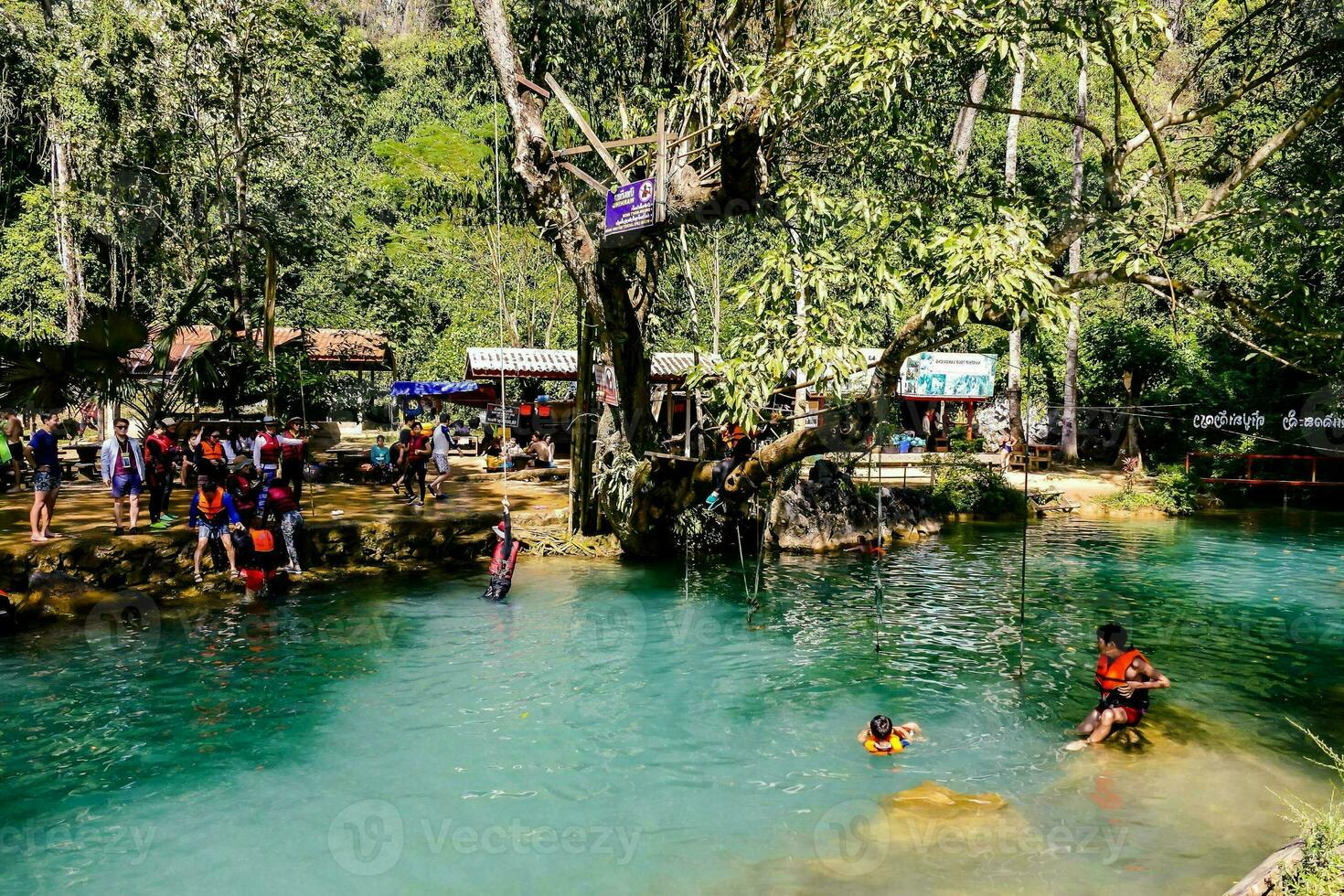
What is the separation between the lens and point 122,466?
538 inches

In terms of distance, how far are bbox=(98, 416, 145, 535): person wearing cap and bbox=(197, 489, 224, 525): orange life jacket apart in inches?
50.5

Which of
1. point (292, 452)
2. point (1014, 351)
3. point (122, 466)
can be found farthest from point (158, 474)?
point (1014, 351)

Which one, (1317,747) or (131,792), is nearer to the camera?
(131,792)

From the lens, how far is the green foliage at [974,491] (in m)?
22.9

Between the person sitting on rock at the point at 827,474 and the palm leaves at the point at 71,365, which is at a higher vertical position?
the palm leaves at the point at 71,365

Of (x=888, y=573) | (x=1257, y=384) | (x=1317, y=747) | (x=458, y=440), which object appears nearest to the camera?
(x=1317, y=747)

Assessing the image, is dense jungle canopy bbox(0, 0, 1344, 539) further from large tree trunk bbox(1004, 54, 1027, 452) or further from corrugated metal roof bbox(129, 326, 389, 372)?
corrugated metal roof bbox(129, 326, 389, 372)

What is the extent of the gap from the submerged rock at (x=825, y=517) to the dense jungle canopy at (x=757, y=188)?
4.26 metres

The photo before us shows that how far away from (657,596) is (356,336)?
60.8 feet

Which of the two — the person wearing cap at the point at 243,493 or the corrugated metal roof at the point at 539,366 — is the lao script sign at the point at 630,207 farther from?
the corrugated metal roof at the point at 539,366

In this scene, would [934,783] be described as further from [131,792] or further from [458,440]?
[458,440]

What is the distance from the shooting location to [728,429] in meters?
17.2


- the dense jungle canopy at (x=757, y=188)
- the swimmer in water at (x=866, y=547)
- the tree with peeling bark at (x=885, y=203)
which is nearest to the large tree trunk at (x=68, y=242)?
the dense jungle canopy at (x=757, y=188)

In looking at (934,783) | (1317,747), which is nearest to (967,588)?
(1317,747)
